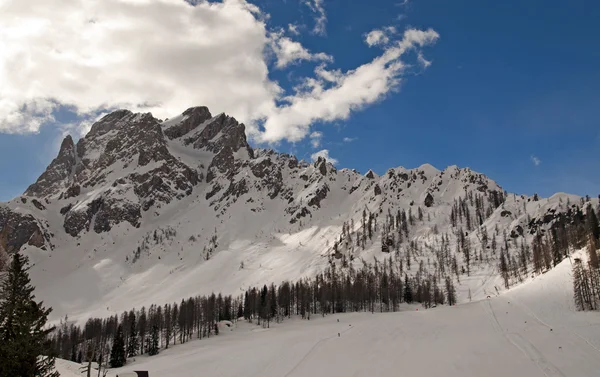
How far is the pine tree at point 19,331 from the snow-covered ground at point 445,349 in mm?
28484

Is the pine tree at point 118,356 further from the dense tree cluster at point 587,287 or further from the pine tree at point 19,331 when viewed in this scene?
the dense tree cluster at point 587,287

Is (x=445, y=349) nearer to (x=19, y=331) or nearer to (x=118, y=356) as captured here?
(x=19, y=331)

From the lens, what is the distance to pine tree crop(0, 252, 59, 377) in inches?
1001

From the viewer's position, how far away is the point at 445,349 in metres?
55.2

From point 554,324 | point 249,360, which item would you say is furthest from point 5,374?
point 554,324

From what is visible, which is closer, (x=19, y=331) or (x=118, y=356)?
(x=19, y=331)

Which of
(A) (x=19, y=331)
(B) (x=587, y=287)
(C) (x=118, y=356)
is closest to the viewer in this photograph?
(A) (x=19, y=331)

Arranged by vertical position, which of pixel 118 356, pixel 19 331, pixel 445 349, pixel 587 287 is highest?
pixel 19 331

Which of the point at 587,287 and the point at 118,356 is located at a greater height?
the point at 587,287

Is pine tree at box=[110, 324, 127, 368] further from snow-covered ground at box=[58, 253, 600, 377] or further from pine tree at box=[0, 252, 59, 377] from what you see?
pine tree at box=[0, 252, 59, 377]

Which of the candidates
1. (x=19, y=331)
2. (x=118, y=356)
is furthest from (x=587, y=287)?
(x=118, y=356)

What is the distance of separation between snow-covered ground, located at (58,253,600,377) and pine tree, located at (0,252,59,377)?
28484mm

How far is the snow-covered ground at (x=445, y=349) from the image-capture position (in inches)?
1768

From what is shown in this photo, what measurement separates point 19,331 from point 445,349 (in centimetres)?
4803
